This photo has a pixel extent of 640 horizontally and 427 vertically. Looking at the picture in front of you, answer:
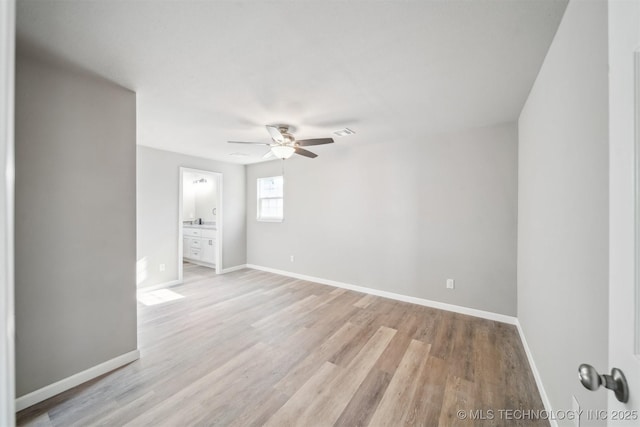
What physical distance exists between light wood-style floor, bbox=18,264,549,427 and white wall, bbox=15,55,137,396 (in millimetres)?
339

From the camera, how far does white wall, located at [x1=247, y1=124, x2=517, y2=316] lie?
296 cm

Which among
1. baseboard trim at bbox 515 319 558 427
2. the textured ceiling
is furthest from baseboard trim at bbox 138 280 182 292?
baseboard trim at bbox 515 319 558 427

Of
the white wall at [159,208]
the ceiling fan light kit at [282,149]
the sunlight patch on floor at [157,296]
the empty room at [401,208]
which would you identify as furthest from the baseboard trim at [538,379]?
the white wall at [159,208]

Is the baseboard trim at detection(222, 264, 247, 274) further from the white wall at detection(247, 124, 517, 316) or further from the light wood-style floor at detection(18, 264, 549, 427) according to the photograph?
the light wood-style floor at detection(18, 264, 549, 427)

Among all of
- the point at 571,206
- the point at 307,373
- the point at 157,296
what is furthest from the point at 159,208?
the point at 571,206

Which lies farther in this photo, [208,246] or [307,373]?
[208,246]

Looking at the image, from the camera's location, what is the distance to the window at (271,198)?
5215 millimetres

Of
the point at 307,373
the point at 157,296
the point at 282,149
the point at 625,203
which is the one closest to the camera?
the point at 625,203

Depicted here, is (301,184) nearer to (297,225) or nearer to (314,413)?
(297,225)

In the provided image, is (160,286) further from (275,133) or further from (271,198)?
(275,133)

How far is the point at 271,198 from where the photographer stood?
538 cm
